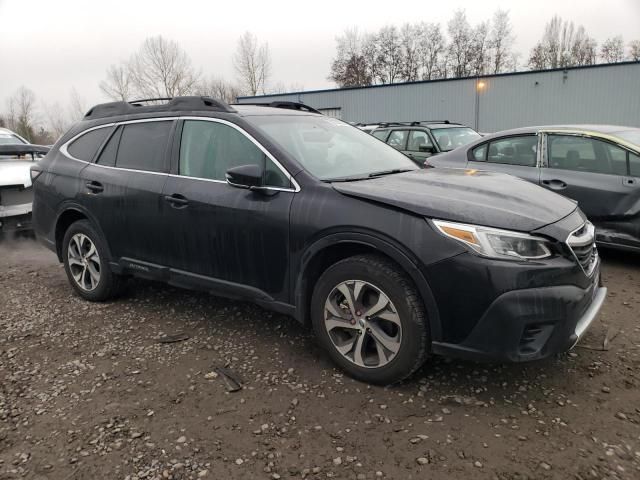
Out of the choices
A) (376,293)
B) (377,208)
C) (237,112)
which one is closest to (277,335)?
(376,293)

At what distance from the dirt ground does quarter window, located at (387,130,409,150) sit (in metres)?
6.84

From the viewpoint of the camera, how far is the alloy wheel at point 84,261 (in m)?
4.45

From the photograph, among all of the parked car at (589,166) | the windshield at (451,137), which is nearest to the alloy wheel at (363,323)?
the parked car at (589,166)

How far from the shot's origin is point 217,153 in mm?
3576

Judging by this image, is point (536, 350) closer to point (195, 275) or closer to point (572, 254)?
point (572, 254)

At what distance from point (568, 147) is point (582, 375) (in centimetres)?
326

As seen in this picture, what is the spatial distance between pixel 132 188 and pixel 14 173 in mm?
3870

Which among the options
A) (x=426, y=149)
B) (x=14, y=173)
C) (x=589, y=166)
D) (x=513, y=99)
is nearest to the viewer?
(x=589, y=166)

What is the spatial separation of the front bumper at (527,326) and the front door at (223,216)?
1262 millimetres

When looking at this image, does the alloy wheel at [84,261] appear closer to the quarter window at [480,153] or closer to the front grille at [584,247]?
the front grille at [584,247]

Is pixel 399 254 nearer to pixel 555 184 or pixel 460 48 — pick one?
pixel 555 184

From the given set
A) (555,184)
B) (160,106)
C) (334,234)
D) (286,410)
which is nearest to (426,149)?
(555,184)

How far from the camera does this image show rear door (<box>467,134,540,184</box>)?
18.3 ft

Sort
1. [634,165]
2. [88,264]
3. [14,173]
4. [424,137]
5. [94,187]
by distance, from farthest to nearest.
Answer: [424,137] → [14,173] → [634,165] → [88,264] → [94,187]
